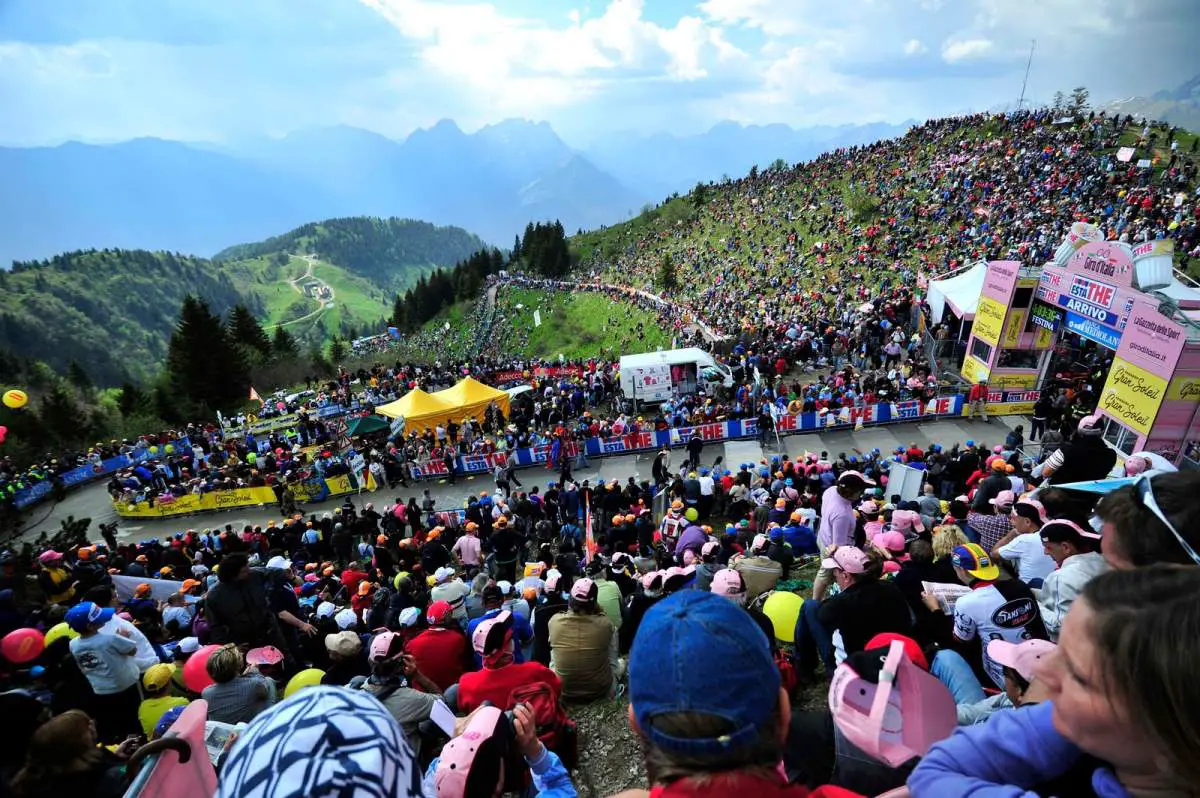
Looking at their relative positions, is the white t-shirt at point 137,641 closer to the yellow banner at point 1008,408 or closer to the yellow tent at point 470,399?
the yellow tent at point 470,399

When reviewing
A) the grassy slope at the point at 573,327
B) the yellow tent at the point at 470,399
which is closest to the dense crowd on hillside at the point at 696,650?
the yellow tent at the point at 470,399

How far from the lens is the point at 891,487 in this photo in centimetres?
1227

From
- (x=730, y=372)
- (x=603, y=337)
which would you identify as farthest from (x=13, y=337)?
(x=730, y=372)

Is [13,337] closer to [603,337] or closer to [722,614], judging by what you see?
[603,337]

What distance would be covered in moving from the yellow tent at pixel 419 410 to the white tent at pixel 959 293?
19.2 meters

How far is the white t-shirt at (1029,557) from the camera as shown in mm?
5113

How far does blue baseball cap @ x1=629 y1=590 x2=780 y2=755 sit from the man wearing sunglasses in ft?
7.43

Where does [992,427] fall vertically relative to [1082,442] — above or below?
below

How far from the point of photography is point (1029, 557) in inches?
205

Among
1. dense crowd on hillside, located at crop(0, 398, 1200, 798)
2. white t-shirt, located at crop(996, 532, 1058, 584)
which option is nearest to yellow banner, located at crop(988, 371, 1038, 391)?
dense crowd on hillside, located at crop(0, 398, 1200, 798)

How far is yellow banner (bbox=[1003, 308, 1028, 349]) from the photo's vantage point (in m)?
18.1

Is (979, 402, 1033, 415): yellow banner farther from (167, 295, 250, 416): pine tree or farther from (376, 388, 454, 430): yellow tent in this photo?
(167, 295, 250, 416): pine tree

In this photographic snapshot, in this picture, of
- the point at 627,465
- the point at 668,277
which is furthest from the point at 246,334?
the point at 627,465

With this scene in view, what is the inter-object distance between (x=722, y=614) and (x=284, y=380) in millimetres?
53567
